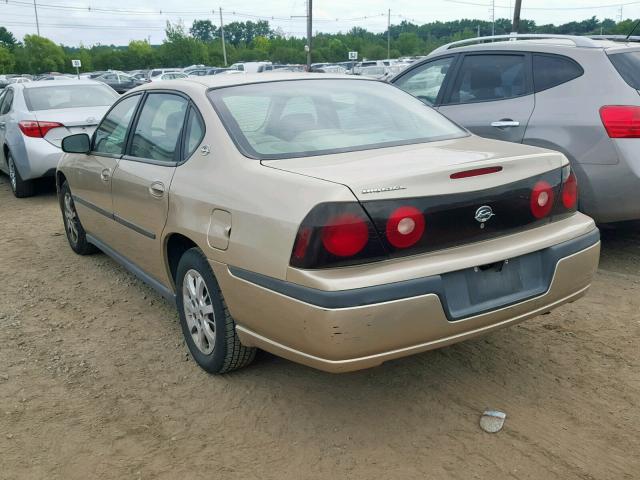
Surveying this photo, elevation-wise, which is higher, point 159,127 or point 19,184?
point 159,127

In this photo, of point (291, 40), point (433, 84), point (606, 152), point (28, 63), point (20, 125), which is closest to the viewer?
point (606, 152)

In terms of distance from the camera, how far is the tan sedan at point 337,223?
2520 millimetres

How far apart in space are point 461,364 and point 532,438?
721 mm

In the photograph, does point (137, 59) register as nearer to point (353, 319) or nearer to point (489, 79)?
point (489, 79)

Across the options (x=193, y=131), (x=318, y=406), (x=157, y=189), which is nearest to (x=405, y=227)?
(x=318, y=406)

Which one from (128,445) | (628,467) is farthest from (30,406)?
(628,467)

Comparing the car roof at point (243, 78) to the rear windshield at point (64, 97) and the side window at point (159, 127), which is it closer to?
the side window at point (159, 127)

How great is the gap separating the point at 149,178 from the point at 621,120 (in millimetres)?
3191

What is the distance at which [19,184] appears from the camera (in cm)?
848

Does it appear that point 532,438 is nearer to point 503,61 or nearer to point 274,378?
point 274,378

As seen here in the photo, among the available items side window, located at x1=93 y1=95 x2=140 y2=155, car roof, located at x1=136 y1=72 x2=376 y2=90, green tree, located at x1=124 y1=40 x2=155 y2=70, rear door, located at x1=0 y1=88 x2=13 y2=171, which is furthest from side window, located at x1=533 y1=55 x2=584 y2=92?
green tree, located at x1=124 y1=40 x2=155 y2=70

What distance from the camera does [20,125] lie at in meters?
8.02

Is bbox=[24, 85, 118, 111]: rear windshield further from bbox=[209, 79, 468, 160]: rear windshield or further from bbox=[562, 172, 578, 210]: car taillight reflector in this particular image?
bbox=[562, 172, 578, 210]: car taillight reflector

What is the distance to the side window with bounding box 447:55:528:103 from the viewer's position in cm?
529
